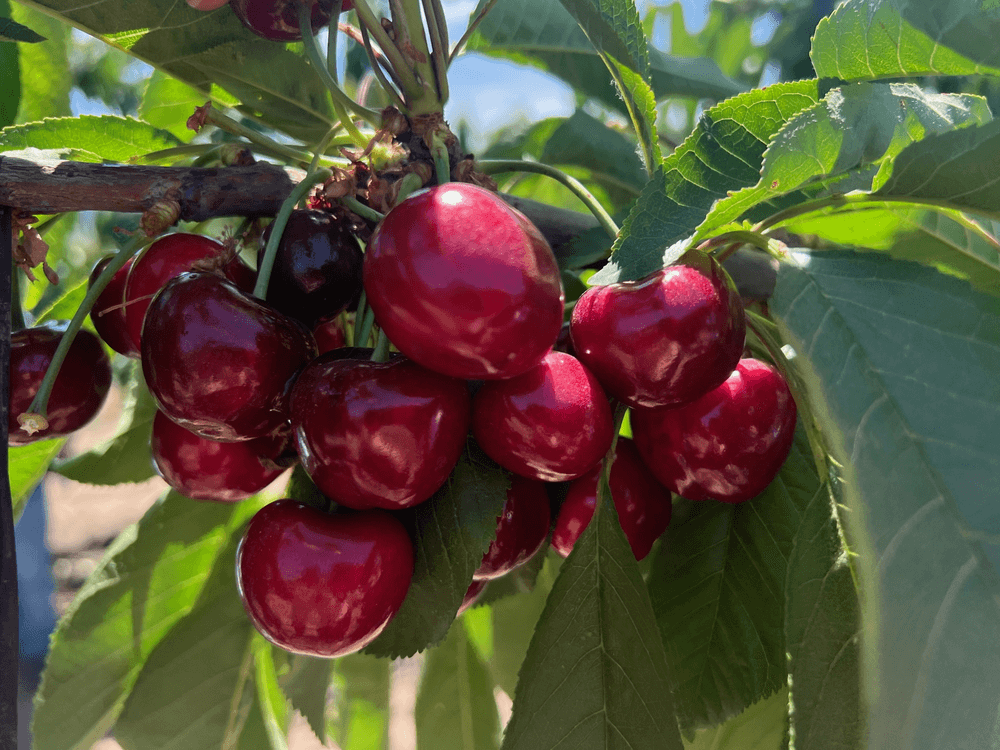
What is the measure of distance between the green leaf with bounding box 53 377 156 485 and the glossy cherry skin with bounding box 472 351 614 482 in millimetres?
419

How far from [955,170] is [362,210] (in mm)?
342

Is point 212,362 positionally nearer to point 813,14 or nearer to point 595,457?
point 595,457

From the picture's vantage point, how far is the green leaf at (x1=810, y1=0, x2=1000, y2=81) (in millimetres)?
433

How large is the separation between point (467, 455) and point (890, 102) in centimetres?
31

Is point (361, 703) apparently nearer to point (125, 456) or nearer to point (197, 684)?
point (197, 684)

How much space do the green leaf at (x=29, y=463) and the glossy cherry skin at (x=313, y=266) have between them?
304 mm

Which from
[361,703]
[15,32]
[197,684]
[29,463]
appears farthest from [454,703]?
[15,32]

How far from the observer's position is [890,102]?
15.8 inches

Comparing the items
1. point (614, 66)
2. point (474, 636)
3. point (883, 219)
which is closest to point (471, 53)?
point (614, 66)

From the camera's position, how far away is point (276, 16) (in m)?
0.57

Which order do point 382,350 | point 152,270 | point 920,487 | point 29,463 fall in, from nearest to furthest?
point 920,487
point 382,350
point 152,270
point 29,463

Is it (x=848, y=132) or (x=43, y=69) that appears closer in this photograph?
(x=848, y=132)

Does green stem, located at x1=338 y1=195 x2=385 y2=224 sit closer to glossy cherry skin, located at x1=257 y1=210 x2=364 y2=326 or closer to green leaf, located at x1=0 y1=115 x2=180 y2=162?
glossy cherry skin, located at x1=257 y1=210 x2=364 y2=326

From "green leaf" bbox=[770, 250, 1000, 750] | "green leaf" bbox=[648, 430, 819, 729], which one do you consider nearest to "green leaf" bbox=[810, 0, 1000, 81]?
"green leaf" bbox=[770, 250, 1000, 750]
